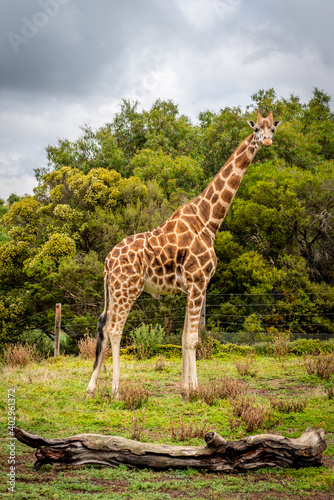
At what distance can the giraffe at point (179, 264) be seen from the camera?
26.3 ft

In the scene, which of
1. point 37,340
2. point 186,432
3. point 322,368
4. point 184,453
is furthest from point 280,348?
point 37,340

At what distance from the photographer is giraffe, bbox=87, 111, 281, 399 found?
8.02m

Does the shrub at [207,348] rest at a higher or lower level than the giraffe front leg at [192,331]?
lower

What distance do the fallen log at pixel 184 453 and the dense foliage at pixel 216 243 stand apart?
1029 cm

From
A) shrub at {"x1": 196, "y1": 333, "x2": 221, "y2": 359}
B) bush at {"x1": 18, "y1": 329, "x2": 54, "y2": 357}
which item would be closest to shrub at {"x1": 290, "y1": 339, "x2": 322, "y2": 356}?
shrub at {"x1": 196, "y1": 333, "x2": 221, "y2": 359}

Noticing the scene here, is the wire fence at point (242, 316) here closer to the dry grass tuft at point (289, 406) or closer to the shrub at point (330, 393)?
the shrub at point (330, 393)

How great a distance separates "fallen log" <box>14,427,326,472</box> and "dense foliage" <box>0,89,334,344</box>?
10290 mm

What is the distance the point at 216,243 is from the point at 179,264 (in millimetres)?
11210

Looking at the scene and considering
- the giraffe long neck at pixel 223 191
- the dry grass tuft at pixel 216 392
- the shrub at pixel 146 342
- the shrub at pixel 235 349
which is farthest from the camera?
the shrub at pixel 235 349

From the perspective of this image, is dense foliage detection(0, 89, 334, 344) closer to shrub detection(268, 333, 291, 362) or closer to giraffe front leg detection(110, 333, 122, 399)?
shrub detection(268, 333, 291, 362)

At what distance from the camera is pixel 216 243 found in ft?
63.1

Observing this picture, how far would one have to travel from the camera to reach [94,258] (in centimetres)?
1828

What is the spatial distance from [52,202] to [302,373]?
13.7m

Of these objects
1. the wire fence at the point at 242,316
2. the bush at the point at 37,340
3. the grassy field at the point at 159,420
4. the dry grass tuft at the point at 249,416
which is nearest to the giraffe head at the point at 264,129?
the dry grass tuft at the point at 249,416
